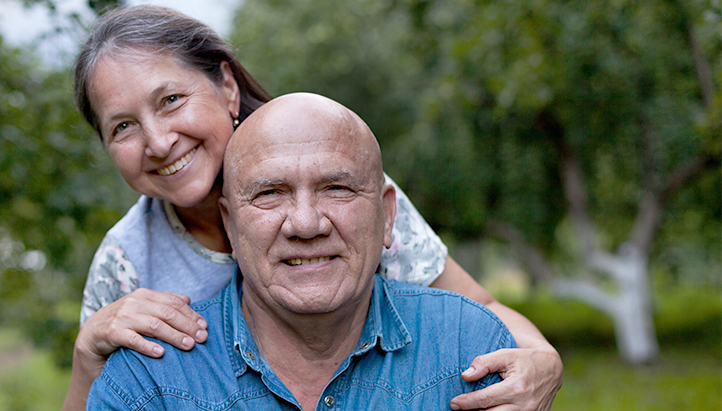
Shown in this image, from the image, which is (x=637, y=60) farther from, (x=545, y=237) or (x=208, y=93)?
(x=208, y=93)

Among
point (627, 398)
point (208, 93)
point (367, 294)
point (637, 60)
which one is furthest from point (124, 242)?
point (637, 60)

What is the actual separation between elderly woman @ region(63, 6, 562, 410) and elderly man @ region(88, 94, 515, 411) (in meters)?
0.09

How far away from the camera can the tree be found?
7.48 metres

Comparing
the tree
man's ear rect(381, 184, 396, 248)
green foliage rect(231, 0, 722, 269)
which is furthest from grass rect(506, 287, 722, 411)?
man's ear rect(381, 184, 396, 248)

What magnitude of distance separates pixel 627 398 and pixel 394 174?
492 centimetres

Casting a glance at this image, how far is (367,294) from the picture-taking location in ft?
6.91

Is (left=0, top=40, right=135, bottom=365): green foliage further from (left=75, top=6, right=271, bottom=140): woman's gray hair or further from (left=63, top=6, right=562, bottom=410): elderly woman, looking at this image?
(left=63, top=6, right=562, bottom=410): elderly woman

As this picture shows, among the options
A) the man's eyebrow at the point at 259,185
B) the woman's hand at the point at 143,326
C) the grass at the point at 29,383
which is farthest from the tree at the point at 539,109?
the grass at the point at 29,383

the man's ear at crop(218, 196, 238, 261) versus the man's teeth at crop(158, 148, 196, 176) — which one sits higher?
the man's teeth at crop(158, 148, 196, 176)

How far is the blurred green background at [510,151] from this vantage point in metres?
4.64

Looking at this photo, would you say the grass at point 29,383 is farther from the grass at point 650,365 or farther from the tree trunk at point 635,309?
the tree trunk at point 635,309

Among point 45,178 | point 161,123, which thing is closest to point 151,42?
point 161,123

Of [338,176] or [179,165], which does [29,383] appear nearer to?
[179,165]

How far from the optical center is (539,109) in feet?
30.2
